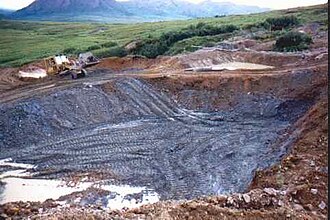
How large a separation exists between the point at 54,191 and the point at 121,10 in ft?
510

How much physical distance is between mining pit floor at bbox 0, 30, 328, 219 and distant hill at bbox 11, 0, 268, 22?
4693 inches

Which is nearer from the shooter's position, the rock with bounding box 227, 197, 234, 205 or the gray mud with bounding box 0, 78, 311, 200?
the rock with bounding box 227, 197, 234, 205

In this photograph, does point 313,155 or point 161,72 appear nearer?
point 313,155

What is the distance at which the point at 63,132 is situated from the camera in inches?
790

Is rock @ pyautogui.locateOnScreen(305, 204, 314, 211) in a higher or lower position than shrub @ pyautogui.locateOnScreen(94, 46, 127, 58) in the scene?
lower

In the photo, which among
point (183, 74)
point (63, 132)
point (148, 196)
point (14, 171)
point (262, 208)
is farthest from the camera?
point (183, 74)

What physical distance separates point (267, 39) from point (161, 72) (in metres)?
11.4

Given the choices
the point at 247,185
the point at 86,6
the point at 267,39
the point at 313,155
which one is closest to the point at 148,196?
the point at 247,185

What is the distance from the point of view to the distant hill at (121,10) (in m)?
152

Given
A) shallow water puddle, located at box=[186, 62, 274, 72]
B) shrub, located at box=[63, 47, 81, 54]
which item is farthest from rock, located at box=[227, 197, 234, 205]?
shrub, located at box=[63, 47, 81, 54]

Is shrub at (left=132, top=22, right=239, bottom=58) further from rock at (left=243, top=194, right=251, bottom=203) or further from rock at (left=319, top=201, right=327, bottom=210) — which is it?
rock at (left=319, top=201, right=327, bottom=210)

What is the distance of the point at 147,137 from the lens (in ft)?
62.7

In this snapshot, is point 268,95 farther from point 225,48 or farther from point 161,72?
point 225,48

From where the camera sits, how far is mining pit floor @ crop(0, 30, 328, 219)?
426 inches
